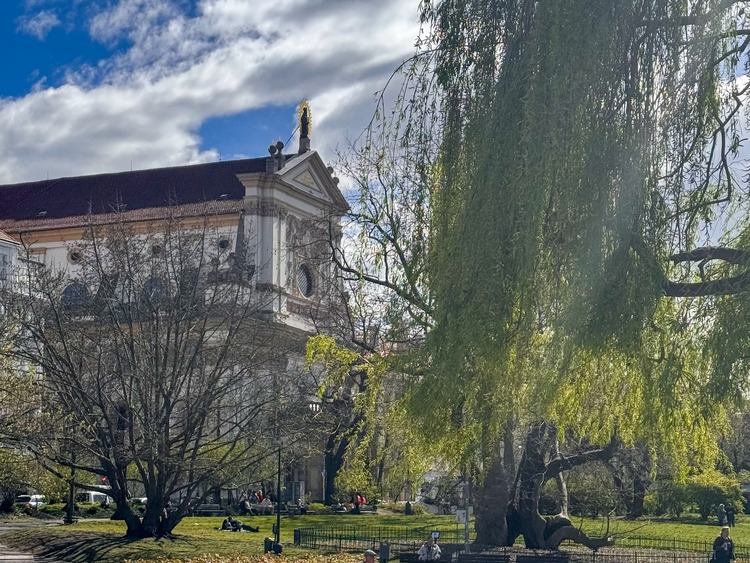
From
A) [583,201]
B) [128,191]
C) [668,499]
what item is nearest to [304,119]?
[128,191]

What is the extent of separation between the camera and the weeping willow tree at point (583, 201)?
1325cm

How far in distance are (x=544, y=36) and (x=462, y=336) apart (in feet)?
12.8

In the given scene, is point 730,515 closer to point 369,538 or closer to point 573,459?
point 369,538

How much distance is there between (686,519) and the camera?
45812mm

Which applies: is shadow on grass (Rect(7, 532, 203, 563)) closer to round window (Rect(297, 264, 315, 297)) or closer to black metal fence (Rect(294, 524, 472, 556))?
black metal fence (Rect(294, 524, 472, 556))

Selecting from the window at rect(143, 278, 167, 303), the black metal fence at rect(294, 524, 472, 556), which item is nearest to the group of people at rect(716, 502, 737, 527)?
the black metal fence at rect(294, 524, 472, 556)

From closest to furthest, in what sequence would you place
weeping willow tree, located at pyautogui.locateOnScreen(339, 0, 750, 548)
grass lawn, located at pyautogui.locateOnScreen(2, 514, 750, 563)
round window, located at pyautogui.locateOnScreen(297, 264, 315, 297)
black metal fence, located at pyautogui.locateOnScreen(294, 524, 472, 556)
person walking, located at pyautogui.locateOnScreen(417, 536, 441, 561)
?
1. weeping willow tree, located at pyautogui.locateOnScreen(339, 0, 750, 548)
2. person walking, located at pyautogui.locateOnScreen(417, 536, 441, 561)
3. grass lawn, located at pyautogui.locateOnScreen(2, 514, 750, 563)
4. black metal fence, located at pyautogui.locateOnScreen(294, 524, 472, 556)
5. round window, located at pyautogui.locateOnScreen(297, 264, 315, 297)

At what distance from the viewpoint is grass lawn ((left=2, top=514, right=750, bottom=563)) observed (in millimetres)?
26656

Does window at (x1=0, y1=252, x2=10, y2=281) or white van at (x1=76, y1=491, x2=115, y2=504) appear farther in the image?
white van at (x1=76, y1=491, x2=115, y2=504)

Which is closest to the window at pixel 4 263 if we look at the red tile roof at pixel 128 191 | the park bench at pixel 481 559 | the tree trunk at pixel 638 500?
the red tile roof at pixel 128 191

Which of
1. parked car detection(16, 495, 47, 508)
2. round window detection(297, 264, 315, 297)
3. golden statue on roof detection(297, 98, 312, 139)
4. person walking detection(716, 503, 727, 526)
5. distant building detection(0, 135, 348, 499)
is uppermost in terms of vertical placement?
golden statue on roof detection(297, 98, 312, 139)

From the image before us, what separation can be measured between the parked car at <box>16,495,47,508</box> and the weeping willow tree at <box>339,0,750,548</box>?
115 ft

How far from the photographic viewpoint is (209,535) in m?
32.7

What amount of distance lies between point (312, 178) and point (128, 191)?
10774mm
